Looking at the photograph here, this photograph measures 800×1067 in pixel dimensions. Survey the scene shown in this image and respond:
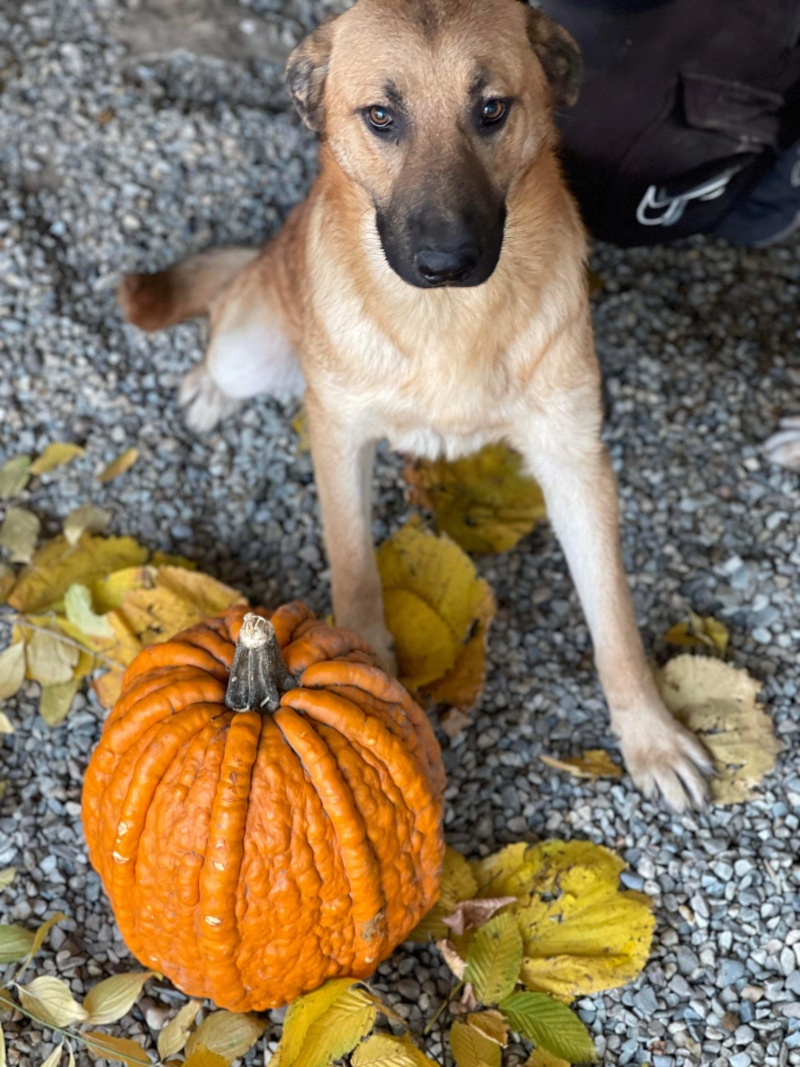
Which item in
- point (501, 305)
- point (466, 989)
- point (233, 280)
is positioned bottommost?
point (466, 989)

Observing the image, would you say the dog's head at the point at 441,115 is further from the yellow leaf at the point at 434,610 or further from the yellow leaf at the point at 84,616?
the yellow leaf at the point at 84,616

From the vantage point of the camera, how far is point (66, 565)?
3.46m

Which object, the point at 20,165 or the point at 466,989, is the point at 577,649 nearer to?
the point at 466,989

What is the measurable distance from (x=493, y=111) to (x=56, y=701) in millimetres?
1877

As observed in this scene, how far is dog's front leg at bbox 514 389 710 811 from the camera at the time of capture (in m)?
2.89

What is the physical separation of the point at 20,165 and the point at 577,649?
9.31 ft

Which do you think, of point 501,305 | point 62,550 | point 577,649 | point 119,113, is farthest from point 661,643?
point 119,113

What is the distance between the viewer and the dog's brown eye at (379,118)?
245cm

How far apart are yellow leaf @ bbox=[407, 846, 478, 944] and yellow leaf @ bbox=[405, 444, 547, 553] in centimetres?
108

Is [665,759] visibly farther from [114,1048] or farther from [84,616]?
[84,616]

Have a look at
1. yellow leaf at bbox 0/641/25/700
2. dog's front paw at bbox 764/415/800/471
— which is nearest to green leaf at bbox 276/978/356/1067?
yellow leaf at bbox 0/641/25/700

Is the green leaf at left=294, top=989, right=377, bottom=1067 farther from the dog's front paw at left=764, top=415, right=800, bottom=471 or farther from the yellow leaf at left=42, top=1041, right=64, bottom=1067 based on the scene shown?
the dog's front paw at left=764, top=415, right=800, bottom=471

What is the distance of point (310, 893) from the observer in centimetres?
235

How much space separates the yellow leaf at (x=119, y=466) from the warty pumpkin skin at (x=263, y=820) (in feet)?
4.17
